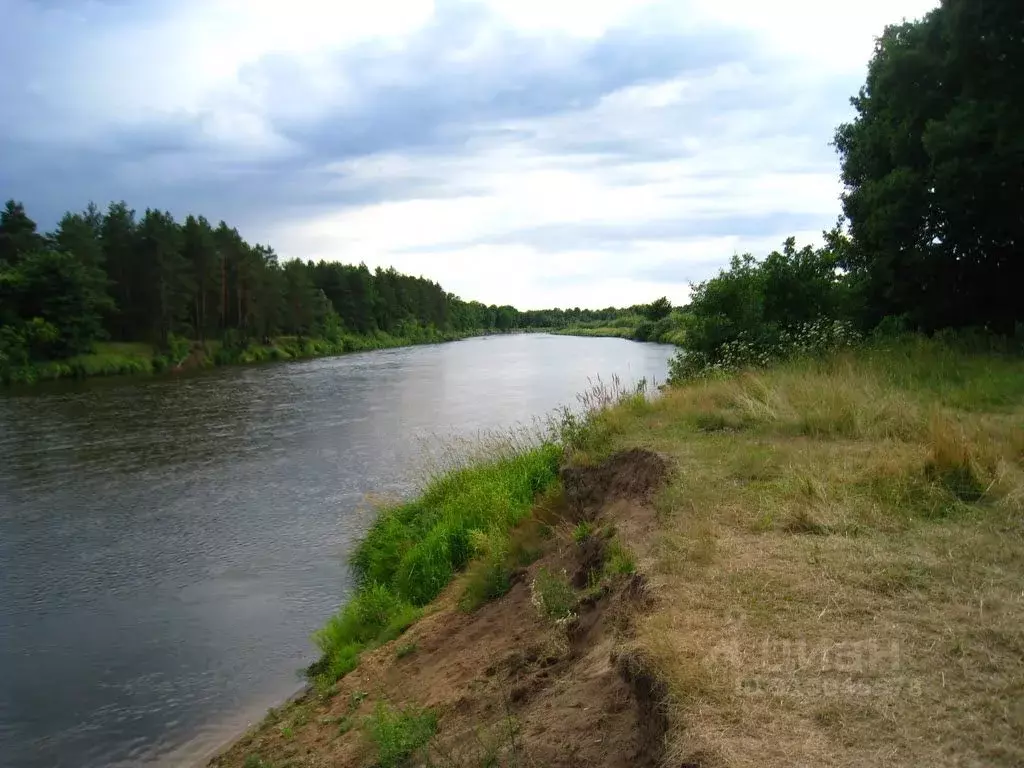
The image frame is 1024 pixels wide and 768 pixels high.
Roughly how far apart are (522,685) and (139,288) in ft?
205

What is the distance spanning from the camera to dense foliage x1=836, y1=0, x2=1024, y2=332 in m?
14.3

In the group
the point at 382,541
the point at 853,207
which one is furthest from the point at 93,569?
the point at 853,207

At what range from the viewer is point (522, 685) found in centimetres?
552

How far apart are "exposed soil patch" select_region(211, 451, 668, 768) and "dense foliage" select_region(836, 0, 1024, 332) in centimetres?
1056

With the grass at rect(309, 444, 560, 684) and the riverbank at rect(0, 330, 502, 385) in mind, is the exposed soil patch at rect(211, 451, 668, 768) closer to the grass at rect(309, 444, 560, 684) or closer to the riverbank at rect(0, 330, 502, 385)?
the grass at rect(309, 444, 560, 684)

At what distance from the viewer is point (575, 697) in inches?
187

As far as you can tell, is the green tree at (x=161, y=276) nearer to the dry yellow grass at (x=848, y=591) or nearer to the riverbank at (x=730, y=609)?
the riverbank at (x=730, y=609)

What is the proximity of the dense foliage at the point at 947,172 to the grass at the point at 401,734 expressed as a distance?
14574 mm

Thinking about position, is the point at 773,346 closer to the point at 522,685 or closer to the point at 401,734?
the point at 522,685

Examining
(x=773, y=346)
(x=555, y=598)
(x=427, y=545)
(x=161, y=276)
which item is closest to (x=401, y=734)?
(x=555, y=598)

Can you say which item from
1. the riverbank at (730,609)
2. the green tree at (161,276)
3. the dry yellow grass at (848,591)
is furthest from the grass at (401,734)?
the green tree at (161,276)

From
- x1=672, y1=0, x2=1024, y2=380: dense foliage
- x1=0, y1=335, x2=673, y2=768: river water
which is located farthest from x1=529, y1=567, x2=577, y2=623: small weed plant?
x1=672, y1=0, x2=1024, y2=380: dense foliage

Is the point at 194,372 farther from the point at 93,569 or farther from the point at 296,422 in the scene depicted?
the point at 93,569

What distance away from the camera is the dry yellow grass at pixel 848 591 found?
11.1 ft
